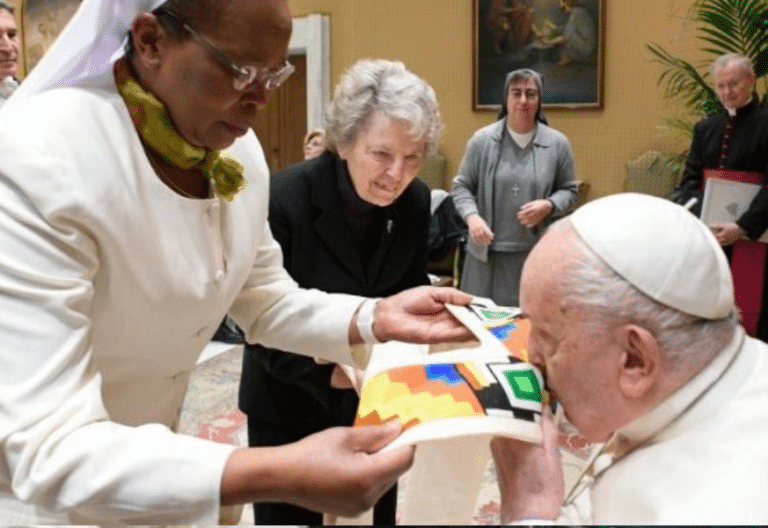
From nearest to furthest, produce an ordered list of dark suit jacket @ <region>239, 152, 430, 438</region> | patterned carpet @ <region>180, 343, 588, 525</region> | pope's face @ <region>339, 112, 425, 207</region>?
patterned carpet @ <region>180, 343, 588, 525</region>
dark suit jacket @ <region>239, 152, 430, 438</region>
pope's face @ <region>339, 112, 425, 207</region>

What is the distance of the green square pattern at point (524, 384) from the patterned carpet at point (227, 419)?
0.14 meters

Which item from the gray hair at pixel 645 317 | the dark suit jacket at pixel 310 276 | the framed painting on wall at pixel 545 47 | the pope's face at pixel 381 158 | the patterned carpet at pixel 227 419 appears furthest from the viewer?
the framed painting on wall at pixel 545 47

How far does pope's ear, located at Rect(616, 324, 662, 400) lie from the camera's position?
1.14 metres

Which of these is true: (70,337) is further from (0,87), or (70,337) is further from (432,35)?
(432,35)

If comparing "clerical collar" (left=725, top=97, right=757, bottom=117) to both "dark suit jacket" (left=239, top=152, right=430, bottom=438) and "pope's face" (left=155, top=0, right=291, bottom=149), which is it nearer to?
"dark suit jacket" (left=239, top=152, right=430, bottom=438)

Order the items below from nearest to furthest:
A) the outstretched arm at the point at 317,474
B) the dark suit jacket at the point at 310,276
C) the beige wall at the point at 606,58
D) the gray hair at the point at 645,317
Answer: the outstretched arm at the point at 317,474
the gray hair at the point at 645,317
the dark suit jacket at the point at 310,276
the beige wall at the point at 606,58

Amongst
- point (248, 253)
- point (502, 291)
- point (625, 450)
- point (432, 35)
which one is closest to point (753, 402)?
point (625, 450)

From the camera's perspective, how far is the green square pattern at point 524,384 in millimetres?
1208

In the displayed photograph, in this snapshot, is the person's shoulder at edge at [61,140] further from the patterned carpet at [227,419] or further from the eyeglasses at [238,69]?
the patterned carpet at [227,419]

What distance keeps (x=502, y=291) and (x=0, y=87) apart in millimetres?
2516

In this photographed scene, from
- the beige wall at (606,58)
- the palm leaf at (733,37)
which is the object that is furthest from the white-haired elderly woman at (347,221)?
the beige wall at (606,58)

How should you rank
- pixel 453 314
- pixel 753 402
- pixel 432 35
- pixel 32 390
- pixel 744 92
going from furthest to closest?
pixel 432 35 < pixel 744 92 < pixel 453 314 < pixel 753 402 < pixel 32 390

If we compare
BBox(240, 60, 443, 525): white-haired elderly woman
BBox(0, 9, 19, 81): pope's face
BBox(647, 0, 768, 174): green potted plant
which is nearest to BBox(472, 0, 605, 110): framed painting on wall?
BBox(647, 0, 768, 174): green potted plant

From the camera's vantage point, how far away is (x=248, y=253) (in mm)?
1522
